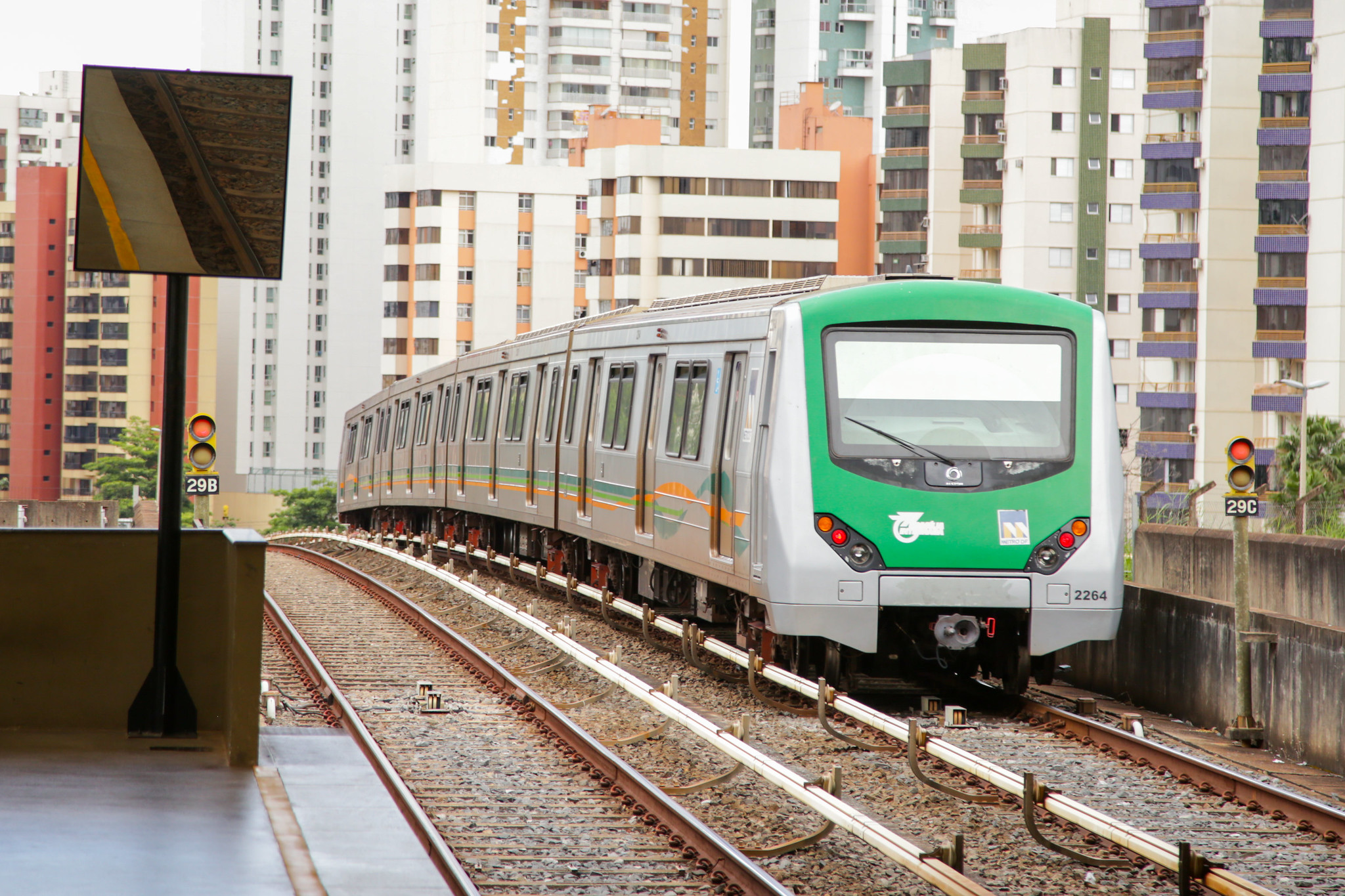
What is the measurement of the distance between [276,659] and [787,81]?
104673 mm

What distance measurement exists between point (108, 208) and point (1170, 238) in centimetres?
6290

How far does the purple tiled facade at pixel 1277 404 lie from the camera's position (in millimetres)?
56562

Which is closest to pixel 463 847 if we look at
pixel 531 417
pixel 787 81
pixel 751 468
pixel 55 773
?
pixel 55 773

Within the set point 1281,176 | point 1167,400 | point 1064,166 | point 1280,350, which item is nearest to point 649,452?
point 1280,350

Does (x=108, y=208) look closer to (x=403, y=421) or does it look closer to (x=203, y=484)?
(x=203, y=484)

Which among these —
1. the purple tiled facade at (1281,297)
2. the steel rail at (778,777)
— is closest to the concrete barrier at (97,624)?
the steel rail at (778,777)

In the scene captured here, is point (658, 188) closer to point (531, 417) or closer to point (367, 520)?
point (367, 520)

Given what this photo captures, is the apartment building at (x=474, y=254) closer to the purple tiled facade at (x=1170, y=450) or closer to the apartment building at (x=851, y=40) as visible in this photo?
the apartment building at (x=851, y=40)

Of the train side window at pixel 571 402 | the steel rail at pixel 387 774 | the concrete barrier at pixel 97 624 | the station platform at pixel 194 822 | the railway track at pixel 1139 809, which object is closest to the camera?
the station platform at pixel 194 822

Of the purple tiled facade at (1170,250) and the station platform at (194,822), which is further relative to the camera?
the purple tiled facade at (1170,250)

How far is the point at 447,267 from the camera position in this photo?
89.3 metres

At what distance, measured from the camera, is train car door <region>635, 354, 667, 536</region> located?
48.8 feet

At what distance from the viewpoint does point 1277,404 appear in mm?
56938

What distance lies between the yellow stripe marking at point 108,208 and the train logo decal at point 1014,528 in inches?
234
